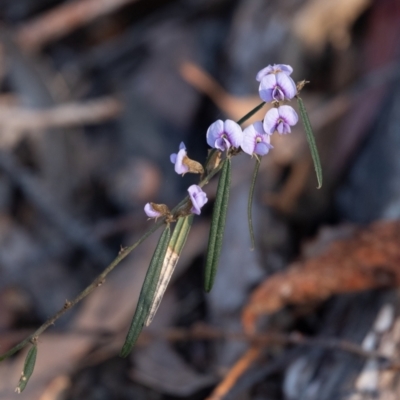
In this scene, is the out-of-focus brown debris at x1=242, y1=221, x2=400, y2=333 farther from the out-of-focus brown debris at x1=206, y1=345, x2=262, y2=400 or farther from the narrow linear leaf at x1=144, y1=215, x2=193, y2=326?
the narrow linear leaf at x1=144, y1=215, x2=193, y2=326

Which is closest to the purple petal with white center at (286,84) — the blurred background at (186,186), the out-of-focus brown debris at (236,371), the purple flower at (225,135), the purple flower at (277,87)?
the purple flower at (277,87)

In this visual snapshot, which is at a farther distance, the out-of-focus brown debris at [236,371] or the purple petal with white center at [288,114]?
the out-of-focus brown debris at [236,371]

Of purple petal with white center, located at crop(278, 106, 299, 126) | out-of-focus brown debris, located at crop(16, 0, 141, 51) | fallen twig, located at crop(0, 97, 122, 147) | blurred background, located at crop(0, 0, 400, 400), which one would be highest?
out-of-focus brown debris, located at crop(16, 0, 141, 51)

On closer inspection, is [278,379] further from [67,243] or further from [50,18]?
[50,18]

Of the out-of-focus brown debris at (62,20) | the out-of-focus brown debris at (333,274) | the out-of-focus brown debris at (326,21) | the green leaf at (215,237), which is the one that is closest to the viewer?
the green leaf at (215,237)

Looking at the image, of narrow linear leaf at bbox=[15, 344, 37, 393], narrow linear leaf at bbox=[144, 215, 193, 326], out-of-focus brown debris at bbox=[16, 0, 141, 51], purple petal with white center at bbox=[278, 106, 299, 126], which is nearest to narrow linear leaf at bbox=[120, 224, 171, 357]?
narrow linear leaf at bbox=[144, 215, 193, 326]

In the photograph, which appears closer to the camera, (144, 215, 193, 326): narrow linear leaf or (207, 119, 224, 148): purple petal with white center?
(207, 119, 224, 148): purple petal with white center

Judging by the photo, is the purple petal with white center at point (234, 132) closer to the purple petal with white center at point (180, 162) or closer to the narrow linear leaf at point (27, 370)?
the purple petal with white center at point (180, 162)

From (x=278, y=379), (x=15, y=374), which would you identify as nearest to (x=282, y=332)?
(x=278, y=379)
